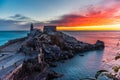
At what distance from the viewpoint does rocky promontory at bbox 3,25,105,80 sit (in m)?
39.5

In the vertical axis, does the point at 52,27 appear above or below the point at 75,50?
above

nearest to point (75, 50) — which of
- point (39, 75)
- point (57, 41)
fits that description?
point (57, 41)

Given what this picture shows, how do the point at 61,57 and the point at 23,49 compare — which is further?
the point at 61,57

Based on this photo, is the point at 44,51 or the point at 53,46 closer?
the point at 44,51

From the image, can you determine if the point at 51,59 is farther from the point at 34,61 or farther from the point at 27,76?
the point at 27,76

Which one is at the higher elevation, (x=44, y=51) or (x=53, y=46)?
(x=53, y=46)

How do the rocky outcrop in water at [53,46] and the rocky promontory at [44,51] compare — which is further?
the rocky outcrop in water at [53,46]

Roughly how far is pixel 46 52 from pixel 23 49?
18.0 metres

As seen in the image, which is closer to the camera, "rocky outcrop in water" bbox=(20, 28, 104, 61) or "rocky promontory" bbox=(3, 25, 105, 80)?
"rocky promontory" bbox=(3, 25, 105, 80)

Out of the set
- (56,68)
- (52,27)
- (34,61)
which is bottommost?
(56,68)

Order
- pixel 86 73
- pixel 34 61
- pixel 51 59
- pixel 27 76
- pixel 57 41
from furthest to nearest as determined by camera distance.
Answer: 1. pixel 57 41
2. pixel 51 59
3. pixel 86 73
4. pixel 34 61
5. pixel 27 76

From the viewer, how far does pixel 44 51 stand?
215 feet

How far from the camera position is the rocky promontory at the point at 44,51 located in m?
39.5

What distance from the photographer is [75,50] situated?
281ft
